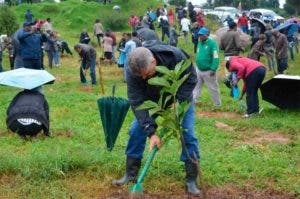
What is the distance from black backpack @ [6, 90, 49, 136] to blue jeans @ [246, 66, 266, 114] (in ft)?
12.9

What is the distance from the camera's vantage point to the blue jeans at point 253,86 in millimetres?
9727

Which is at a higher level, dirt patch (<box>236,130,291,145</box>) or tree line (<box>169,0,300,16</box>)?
tree line (<box>169,0,300,16</box>)

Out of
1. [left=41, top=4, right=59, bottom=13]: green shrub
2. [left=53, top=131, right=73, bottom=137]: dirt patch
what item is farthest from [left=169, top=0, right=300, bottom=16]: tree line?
[left=53, top=131, right=73, bottom=137]: dirt patch

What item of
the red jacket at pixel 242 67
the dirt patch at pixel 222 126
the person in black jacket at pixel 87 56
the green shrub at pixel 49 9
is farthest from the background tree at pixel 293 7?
the dirt patch at pixel 222 126

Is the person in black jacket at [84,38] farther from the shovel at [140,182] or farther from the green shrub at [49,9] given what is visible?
the green shrub at [49,9]

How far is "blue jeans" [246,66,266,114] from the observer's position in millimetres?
9727

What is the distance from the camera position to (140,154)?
554 centimetres

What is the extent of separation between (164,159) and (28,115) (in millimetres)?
2427

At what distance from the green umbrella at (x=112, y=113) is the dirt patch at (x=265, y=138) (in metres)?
2.06

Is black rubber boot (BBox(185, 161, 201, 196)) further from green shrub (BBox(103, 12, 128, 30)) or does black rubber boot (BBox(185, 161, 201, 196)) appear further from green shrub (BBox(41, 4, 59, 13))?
green shrub (BBox(41, 4, 59, 13))

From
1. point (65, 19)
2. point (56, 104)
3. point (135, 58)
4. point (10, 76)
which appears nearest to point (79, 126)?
point (10, 76)

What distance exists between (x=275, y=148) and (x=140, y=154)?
268cm

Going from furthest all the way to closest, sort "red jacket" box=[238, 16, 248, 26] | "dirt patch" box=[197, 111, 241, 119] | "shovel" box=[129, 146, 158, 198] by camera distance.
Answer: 1. "red jacket" box=[238, 16, 248, 26]
2. "dirt patch" box=[197, 111, 241, 119]
3. "shovel" box=[129, 146, 158, 198]

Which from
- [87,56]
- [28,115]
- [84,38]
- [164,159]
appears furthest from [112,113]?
[84,38]
